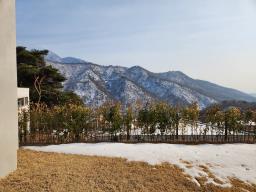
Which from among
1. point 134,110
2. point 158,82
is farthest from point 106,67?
point 134,110

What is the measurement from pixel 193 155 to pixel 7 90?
5348 millimetres

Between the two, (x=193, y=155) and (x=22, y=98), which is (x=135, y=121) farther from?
(x=22, y=98)

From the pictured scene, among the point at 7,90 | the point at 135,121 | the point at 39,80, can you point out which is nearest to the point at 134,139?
the point at 135,121

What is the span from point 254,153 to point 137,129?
400 centimetres

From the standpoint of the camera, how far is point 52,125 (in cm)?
1149

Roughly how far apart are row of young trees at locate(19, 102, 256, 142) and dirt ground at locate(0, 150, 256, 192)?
3032 mm

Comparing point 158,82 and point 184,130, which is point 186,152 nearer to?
point 184,130

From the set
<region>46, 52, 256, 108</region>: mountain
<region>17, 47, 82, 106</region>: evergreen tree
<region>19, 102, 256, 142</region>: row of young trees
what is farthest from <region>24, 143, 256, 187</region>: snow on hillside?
<region>46, 52, 256, 108</region>: mountain

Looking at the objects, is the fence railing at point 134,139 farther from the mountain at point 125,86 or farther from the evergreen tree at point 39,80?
the mountain at point 125,86

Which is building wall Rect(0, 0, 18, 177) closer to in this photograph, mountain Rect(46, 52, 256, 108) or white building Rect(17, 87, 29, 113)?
white building Rect(17, 87, 29, 113)

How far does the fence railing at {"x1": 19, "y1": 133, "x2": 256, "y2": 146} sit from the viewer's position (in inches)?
439

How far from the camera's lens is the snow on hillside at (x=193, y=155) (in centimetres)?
790

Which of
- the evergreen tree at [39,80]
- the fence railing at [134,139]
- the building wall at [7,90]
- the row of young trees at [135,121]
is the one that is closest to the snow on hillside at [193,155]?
the fence railing at [134,139]

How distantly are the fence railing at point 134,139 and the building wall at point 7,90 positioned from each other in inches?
174
